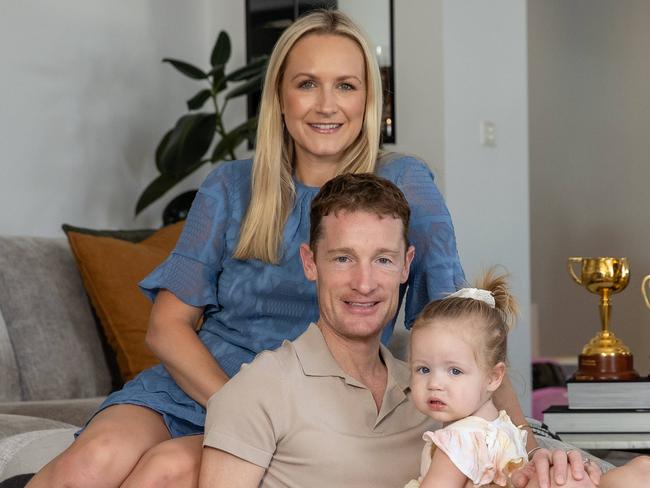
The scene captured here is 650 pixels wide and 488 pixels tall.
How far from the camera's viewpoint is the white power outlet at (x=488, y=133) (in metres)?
4.54

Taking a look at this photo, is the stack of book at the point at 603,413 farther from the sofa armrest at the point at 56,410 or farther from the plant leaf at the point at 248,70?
the plant leaf at the point at 248,70

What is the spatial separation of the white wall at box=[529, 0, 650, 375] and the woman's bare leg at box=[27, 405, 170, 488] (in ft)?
15.8

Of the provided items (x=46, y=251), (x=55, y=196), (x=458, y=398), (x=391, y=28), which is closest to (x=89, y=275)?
(x=46, y=251)

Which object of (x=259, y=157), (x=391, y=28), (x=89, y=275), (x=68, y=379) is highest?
(x=391, y=28)

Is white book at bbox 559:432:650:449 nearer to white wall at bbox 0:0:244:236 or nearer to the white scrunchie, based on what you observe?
the white scrunchie

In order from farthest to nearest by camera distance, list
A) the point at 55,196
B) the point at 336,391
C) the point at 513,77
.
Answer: the point at 513,77 < the point at 55,196 < the point at 336,391

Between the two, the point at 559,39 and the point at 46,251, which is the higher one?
the point at 559,39

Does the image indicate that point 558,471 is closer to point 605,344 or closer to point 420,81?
point 605,344

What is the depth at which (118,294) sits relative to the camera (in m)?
3.38

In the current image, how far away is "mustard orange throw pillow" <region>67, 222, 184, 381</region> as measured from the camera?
3346 mm

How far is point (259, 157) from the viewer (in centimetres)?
224

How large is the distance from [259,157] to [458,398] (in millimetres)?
764

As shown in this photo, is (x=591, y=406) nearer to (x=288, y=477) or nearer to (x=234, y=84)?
(x=288, y=477)

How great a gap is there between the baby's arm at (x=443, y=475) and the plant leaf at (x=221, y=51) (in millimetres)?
2867
